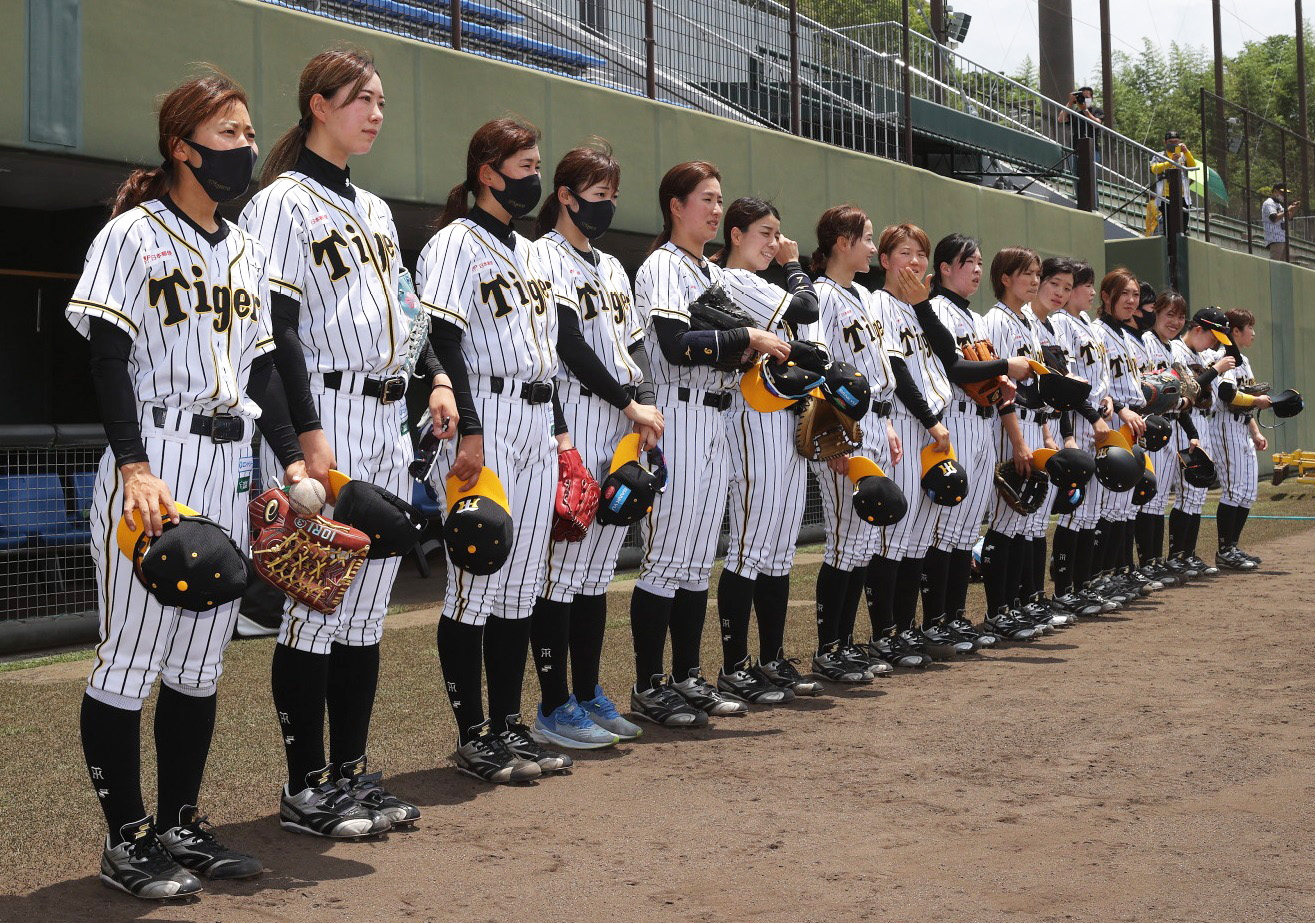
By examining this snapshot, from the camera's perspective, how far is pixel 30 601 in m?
7.45

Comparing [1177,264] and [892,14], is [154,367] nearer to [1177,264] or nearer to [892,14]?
[892,14]

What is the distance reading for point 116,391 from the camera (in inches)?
125

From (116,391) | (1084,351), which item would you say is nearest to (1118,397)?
(1084,351)

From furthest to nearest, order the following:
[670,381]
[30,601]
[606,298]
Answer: [30,601], [670,381], [606,298]

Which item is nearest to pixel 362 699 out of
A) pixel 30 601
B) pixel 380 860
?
pixel 380 860

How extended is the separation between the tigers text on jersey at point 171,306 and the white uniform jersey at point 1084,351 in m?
6.02

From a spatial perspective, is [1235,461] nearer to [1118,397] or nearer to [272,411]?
[1118,397]

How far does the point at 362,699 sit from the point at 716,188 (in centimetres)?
251

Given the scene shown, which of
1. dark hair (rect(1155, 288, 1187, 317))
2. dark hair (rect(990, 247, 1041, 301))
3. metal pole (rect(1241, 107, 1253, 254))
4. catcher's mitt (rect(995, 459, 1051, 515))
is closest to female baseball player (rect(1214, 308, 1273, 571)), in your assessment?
dark hair (rect(1155, 288, 1187, 317))

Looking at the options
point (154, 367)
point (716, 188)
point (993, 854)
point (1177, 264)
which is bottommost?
point (993, 854)

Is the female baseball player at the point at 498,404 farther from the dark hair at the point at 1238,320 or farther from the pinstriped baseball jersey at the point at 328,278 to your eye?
the dark hair at the point at 1238,320

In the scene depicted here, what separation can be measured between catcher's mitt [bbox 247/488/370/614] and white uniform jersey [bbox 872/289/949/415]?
3503 mm

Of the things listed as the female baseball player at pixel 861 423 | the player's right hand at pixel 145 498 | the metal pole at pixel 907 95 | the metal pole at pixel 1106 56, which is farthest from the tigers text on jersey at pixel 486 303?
the metal pole at pixel 1106 56

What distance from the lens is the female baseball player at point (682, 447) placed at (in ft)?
17.5
